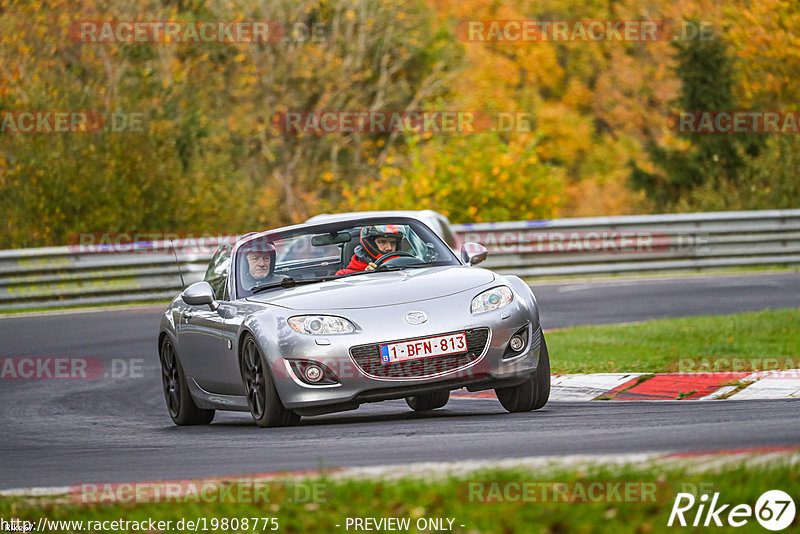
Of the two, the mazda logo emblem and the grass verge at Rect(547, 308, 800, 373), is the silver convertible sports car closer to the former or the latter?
the mazda logo emblem

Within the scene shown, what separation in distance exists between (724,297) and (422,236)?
9.94 m

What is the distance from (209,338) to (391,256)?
4.95ft

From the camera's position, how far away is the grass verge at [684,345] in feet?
40.0

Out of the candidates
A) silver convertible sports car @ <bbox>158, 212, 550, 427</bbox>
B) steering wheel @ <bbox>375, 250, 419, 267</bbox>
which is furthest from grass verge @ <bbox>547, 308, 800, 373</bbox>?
silver convertible sports car @ <bbox>158, 212, 550, 427</bbox>

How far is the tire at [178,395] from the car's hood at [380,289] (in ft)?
4.91

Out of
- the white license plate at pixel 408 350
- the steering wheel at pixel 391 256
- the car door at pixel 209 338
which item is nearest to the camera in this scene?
the white license plate at pixel 408 350

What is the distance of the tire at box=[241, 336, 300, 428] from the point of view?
9.21 m

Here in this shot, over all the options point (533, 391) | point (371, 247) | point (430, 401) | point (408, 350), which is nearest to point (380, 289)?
point (408, 350)

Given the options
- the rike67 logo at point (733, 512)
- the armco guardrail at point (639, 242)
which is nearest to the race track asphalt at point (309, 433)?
the rike67 logo at point (733, 512)

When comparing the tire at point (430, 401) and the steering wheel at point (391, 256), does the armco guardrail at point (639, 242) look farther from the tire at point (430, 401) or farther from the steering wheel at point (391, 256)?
the steering wheel at point (391, 256)

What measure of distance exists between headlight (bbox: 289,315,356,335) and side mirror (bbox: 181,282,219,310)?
1231 mm

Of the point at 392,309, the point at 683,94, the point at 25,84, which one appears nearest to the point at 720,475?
the point at 392,309

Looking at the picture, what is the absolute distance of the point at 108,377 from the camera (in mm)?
14688

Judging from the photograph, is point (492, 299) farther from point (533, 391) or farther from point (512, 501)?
point (512, 501)
